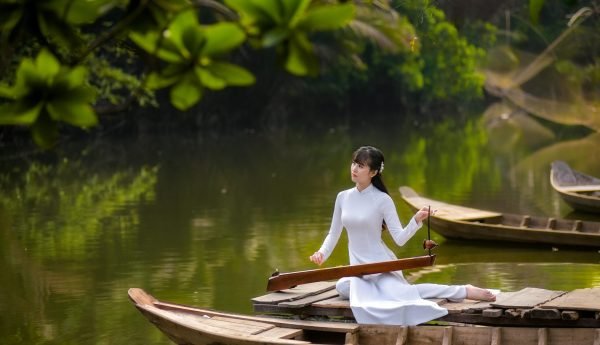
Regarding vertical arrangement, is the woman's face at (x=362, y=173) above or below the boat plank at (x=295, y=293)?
above

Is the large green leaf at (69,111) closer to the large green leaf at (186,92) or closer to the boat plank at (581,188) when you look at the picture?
the large green leaf at (186,92)

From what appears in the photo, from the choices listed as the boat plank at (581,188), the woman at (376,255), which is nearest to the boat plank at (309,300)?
the woman at (376,255)

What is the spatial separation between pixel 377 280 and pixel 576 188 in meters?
9.37

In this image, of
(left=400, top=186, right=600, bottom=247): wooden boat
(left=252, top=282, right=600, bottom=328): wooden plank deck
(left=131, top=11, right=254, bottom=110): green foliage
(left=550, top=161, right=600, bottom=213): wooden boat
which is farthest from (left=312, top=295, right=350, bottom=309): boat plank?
(left=550, top=161, right=600, bottom=213): wooden boat

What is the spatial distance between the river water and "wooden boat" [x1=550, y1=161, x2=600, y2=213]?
262mm

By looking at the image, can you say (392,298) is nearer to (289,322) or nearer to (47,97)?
(289,322)

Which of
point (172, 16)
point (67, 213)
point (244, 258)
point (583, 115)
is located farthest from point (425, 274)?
point (583, 115)

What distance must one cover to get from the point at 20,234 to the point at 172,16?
12311 millimetres

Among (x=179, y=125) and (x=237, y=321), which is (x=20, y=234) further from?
(x=179, y=125)

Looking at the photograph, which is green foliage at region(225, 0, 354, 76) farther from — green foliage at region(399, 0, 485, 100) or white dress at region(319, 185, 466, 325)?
green foliage at region(399, 0, 485, 100)

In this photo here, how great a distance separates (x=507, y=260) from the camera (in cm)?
1194

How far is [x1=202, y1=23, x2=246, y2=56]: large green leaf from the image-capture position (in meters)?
2.52

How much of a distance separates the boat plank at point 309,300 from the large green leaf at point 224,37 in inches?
170

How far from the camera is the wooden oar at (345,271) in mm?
6547
